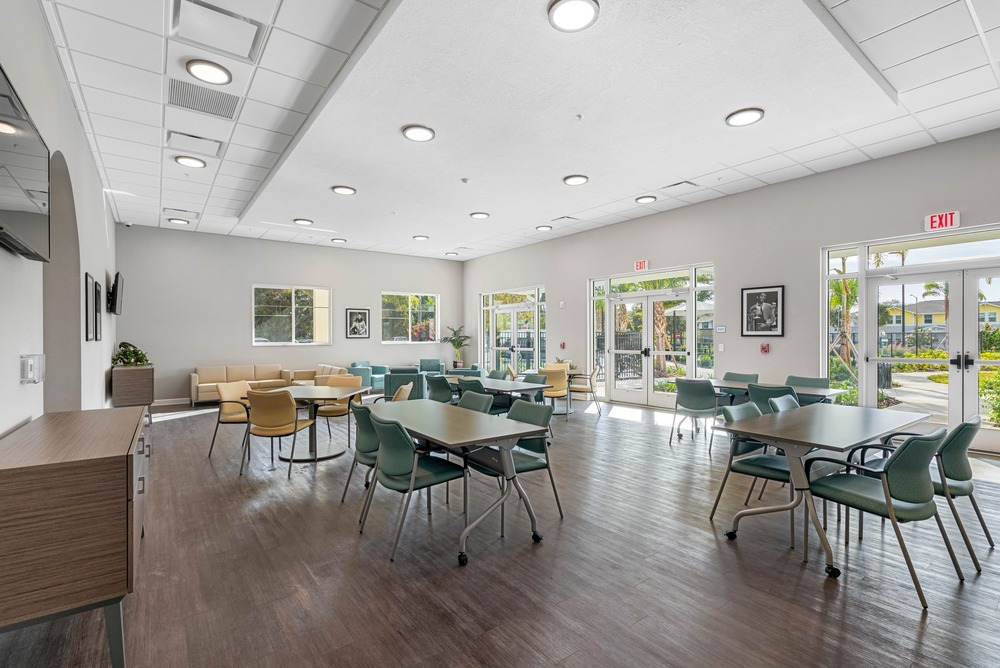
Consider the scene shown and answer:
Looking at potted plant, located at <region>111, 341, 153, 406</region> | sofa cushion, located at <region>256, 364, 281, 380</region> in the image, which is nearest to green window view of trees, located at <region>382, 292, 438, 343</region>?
sofa cushion, located at <region>256, 364, 281, 380</region>

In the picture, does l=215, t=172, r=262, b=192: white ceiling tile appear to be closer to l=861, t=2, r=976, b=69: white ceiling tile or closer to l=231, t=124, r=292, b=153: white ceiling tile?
l=231, t=124, r=292, b=153: white ceiling tile

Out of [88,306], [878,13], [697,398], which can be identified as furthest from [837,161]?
[88,306]

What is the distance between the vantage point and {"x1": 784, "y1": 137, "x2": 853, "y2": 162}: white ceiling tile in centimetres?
511

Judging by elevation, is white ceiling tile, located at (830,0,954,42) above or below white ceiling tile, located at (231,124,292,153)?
above

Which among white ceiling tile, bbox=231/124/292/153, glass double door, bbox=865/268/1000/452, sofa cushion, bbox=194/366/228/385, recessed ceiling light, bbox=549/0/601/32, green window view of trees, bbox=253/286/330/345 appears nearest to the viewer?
recessed ceiling light, bbox=549/0/601/32

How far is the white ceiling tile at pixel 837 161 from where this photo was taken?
547cm

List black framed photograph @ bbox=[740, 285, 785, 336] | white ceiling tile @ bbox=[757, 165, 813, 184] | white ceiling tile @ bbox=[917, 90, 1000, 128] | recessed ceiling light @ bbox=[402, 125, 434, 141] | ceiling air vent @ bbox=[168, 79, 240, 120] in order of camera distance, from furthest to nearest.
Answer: black framed photograph @ bbox=[740, 285, 785, 336] → white ceiling tile @ bbox=[757, 165, 813, 184] → recessed ceiling light @ bbox=[402, 125, 434, 141] → white ceiling tile @ bbox=[917, 90, 1000, 128] → ceiling air vent @ bbox=[168, 79, 240, 120]

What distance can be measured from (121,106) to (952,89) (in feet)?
24.1

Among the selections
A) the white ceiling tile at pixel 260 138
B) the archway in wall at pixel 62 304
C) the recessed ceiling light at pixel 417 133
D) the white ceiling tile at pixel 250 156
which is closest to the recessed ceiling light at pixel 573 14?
the recessed ceiling light at pixel 417 133

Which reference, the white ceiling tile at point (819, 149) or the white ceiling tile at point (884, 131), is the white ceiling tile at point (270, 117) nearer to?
the white ceiling tile at point (819, 149)

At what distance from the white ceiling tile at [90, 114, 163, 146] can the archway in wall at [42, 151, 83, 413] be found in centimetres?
141

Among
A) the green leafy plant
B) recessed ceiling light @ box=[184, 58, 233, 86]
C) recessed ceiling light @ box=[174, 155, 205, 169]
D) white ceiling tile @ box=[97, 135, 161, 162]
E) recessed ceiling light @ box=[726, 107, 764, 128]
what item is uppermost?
recessed ceiling light @ box=[184, 58, 233, 86]

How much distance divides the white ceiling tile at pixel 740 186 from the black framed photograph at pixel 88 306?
7.30 meters

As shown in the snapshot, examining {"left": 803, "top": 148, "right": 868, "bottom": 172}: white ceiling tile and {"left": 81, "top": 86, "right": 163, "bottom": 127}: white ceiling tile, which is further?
{"left": 803, "top": 148, "right": 868, "bottom": 172}: white ceiling tile
